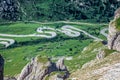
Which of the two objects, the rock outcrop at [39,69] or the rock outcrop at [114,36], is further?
the rock outcrop at [39,69]

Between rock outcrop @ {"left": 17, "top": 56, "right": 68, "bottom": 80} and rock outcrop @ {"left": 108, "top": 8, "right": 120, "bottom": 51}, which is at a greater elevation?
rock outcrop @ {"left": 108, "top": 8, "right": 120, "bottom": 51}

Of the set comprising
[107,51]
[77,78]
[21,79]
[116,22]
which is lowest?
[21,79]

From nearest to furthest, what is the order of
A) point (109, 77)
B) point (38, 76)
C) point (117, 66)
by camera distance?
1. point (109, 77)
2. point (117, 66)
3. point (38, 76)

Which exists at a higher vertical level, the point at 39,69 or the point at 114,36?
the point at 114,36

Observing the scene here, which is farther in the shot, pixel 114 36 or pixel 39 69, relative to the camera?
pixel 39 69

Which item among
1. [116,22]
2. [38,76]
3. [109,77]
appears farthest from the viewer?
[38,76]

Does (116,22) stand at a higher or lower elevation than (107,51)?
higher

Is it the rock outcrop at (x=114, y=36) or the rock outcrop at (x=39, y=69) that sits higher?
the rock outcrop at (x=114, y=36)

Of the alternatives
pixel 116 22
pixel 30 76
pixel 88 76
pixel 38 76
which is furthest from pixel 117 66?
pixel 30 76

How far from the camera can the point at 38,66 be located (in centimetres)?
→ 12606

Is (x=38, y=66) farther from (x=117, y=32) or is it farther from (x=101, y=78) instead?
(x=101, y=78)

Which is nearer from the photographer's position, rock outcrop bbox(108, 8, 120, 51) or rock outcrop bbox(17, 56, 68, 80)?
rock outcrop bbox(108, 8, 120, 51)

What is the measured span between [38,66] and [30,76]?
7322 millimetres

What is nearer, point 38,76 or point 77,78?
point 77,78
